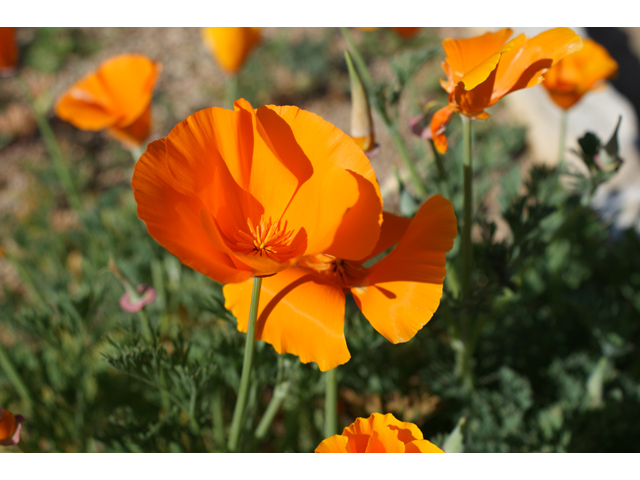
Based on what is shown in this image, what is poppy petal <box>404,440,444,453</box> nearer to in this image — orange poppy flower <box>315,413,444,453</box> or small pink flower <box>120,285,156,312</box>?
orange poppy flower <box>315,413,444,453</box>

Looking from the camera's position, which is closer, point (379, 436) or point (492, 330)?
point (379, 436)

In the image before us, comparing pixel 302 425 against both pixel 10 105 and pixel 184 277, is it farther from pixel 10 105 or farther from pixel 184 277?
pixel 10 105

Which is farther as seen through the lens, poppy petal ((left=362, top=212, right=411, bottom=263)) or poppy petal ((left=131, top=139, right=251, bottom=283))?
poppy petal ((left=362, top=212, right=411, bottom=263))

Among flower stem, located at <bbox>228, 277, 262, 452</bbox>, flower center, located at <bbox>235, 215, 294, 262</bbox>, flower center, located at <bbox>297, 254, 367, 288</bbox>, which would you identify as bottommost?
flower stem, located at <bbox>228, 277, 262, 452</bbox>

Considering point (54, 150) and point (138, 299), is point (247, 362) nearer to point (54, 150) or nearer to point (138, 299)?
point (138, 299)

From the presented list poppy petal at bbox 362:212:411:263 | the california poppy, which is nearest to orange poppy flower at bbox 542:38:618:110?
poppy petal at bbox 362:212:411:263

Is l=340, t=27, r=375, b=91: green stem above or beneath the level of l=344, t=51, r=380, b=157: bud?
above

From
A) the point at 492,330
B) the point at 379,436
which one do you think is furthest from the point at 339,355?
the point at 492,330
